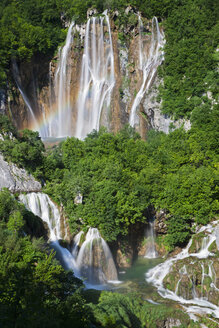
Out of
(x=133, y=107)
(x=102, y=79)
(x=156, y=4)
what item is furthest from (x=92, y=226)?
(x=156, y=4)

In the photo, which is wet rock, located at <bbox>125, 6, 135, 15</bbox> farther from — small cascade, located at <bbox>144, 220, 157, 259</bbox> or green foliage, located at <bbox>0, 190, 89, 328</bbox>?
green foliage, located at <bbox>0, 190, 89, 328</bbox>

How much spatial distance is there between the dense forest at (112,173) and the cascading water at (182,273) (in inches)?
48.2

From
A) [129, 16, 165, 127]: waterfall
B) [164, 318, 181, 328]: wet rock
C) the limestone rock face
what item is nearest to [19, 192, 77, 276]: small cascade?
the limestone rock face

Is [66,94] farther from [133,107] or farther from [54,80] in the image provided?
[133,107]

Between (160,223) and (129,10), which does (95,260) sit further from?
(129,10)

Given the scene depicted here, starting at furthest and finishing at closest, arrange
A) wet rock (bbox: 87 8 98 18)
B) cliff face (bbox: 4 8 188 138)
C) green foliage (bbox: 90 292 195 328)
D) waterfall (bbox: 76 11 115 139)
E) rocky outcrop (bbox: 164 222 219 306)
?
wet rock (bbox: 87 8 98 18)
waterfall (bbox: 76 11 115 139)
cliff face (bbox: 4 8 188 138)
rocky outcrop (bbox: 164 222 219 306)
green foliage (bbox: 90 292 195 328)

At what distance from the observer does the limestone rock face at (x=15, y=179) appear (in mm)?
27094

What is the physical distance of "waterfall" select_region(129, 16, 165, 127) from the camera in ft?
150

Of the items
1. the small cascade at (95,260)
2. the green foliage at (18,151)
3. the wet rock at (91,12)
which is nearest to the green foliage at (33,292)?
the small cascade at (95,260)

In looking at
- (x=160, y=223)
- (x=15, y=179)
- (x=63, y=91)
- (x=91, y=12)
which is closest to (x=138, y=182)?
(x=160, y=223)

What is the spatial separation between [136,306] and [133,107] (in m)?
33.3

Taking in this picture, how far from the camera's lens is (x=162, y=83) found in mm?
44438

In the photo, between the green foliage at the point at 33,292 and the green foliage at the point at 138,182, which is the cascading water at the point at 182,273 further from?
the green foliage at the point at 33,292

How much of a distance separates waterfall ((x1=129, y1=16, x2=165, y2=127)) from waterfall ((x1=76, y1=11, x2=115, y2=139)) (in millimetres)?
4666
